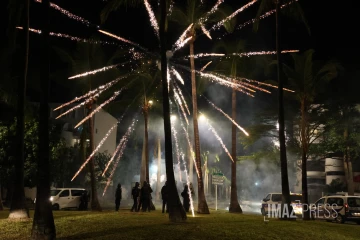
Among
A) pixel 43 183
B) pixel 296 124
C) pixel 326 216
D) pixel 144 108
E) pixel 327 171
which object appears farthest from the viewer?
pixel 327 171

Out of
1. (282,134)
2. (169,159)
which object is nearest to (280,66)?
(282,134)

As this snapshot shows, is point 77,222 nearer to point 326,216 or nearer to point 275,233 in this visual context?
point 275,233

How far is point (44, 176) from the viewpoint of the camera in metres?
11.6

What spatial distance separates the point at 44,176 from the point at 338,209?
1680 centimetres

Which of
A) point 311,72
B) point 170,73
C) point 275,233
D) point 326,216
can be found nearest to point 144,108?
point 170,73

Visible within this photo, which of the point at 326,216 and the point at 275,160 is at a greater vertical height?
the point at 275,160

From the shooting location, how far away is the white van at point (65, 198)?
89.4 feet

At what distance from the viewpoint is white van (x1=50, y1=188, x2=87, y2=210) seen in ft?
89.4

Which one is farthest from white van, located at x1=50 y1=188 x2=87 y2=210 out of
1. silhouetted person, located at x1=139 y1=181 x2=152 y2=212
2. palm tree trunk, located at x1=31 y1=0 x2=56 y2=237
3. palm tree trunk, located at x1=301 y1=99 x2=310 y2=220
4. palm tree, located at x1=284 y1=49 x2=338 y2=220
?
palm tree trunk, located at x1=31 y1=0 x2=56 y2=237

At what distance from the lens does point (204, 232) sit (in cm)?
1288

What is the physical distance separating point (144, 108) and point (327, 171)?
3534cm

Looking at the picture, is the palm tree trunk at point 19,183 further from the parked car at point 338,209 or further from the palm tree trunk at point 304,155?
the parked car at point 338,209

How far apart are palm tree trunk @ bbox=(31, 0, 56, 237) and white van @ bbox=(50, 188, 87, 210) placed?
1612cm

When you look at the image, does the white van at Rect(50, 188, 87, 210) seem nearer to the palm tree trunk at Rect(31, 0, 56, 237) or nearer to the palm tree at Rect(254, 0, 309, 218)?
the palm tree at Rect(254, 0, 309, 218)
